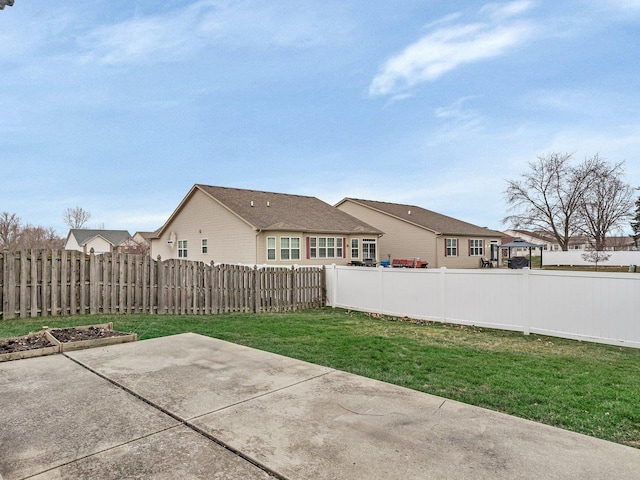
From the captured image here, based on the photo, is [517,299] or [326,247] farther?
[326,247]

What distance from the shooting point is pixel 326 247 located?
22297mm

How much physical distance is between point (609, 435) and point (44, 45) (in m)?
12.9

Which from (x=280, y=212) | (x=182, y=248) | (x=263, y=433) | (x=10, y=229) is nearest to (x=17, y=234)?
(x=10, y=229)

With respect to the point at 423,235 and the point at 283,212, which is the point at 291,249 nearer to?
the point at 283,212

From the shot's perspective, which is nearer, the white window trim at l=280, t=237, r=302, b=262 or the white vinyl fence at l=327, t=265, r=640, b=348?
the white vinyl fence at l=327, t=265, r=640, b=348

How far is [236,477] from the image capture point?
2129 mm

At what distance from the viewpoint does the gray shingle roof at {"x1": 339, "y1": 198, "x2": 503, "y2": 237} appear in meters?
27.9

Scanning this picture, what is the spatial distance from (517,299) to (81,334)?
7.63m

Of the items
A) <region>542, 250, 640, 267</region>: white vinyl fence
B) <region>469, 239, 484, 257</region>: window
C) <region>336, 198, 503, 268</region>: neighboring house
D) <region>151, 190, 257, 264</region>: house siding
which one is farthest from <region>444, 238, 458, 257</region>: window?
<region>151, 190, 257, 264</region>: house siding

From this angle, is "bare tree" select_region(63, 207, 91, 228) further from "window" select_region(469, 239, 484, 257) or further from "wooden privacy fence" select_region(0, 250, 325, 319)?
"wooden privacy fence" select_region(0, 250, 325, 319)

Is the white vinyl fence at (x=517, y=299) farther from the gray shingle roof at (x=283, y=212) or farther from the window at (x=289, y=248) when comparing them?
the gray shingle roof at (x=283, y=212)

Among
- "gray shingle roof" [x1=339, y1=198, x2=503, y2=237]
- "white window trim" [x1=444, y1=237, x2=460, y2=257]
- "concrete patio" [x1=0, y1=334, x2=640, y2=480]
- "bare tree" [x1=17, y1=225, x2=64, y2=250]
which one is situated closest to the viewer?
"concrete patio" [x1=0, y1=334, x2=640, y2=480]

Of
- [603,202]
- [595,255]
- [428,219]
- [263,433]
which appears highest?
[603,202]

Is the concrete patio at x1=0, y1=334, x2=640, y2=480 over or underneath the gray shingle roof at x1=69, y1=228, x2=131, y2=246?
underneath
